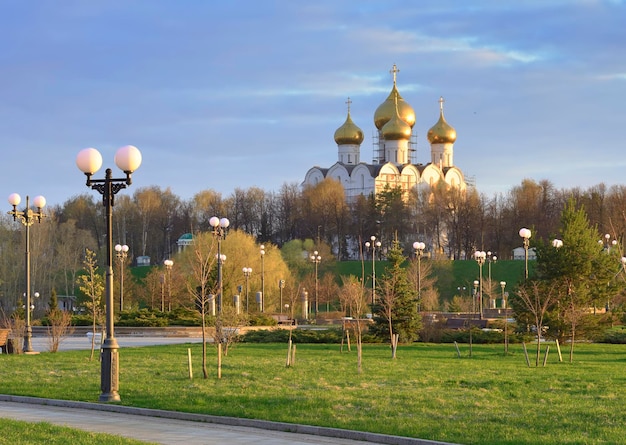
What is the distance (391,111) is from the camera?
394 ft

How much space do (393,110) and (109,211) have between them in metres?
105

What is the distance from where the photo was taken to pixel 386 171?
118m

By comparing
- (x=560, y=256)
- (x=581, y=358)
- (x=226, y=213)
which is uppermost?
(x=226, y=213)

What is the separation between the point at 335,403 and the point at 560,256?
20.3 meters

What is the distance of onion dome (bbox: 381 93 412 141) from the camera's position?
11775 centimetres

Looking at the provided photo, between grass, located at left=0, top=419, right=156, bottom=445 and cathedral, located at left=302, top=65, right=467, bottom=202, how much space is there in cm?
10430

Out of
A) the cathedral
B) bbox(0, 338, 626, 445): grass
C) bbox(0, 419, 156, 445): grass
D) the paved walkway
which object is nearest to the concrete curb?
the paved walkway

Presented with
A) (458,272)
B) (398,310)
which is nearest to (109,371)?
(398,310)

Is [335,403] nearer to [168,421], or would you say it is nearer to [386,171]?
[168,421]

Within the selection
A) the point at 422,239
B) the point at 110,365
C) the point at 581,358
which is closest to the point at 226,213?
the point at 422,239

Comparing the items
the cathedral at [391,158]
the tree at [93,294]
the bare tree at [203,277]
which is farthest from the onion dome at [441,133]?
the tree at [93,294]

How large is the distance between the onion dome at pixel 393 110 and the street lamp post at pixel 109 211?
10503cm

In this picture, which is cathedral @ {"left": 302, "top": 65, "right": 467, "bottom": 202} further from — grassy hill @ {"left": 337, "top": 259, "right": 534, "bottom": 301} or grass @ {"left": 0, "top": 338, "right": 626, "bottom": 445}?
grass @ {"left": 0, "top": 338, "right": 626, "bottom": 445}

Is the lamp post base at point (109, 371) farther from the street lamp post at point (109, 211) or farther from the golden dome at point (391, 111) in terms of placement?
the golden dome at point (391, 111)
